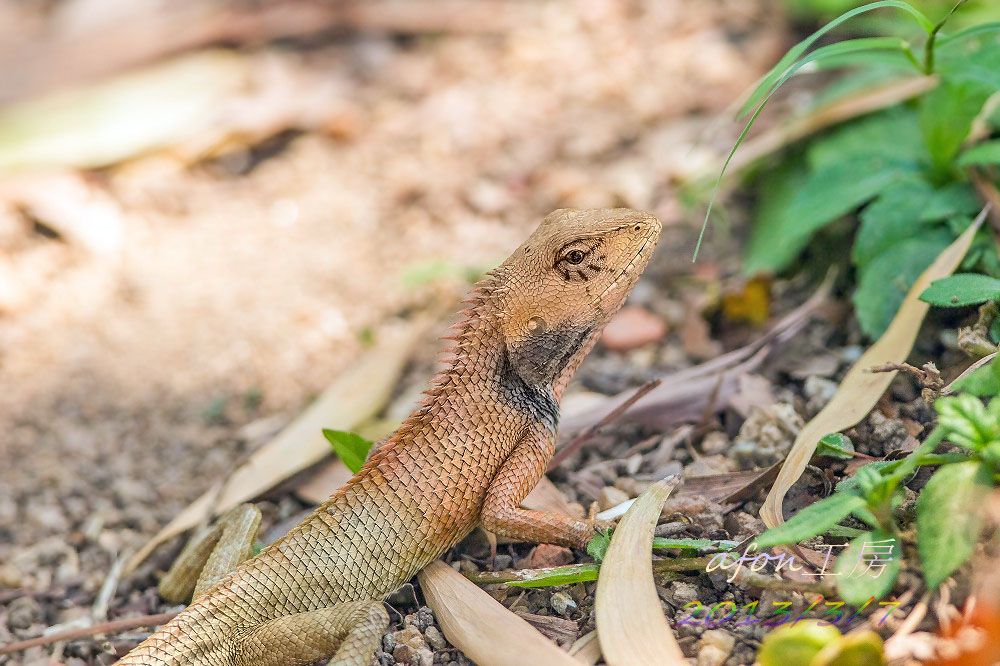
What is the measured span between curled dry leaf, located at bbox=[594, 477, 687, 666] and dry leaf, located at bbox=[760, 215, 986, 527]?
510mm

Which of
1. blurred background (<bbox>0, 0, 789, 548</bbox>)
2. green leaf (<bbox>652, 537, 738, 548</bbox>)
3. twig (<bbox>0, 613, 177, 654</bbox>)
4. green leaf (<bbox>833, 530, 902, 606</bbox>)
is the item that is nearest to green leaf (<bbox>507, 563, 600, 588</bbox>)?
green leaf (<bbox>652, 537, 738, 548</bbox>)

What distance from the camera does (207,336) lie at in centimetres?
632

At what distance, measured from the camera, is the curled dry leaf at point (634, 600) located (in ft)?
10.7

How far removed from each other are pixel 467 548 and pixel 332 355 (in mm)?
2321

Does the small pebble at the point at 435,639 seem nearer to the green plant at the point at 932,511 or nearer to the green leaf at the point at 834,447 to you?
the green plant at the point at 932,511

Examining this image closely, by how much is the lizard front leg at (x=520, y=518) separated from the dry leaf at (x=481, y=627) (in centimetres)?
28

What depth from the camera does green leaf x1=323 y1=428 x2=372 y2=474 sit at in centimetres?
Answer: 424

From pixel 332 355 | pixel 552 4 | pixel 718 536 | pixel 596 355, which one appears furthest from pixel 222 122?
pixel 718 536

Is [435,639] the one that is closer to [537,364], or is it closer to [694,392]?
[537,364]

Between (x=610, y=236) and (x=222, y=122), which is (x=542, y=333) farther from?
(x=222, y=122)

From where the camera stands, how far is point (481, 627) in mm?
3539

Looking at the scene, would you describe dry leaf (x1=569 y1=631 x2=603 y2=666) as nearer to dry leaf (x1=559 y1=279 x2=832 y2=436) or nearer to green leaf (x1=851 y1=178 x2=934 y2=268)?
dry leaf (x1=559 y1=279 x2=832 y2=436)

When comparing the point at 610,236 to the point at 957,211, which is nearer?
the point at 610,236

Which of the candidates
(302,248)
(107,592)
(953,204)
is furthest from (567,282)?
(302,248)
